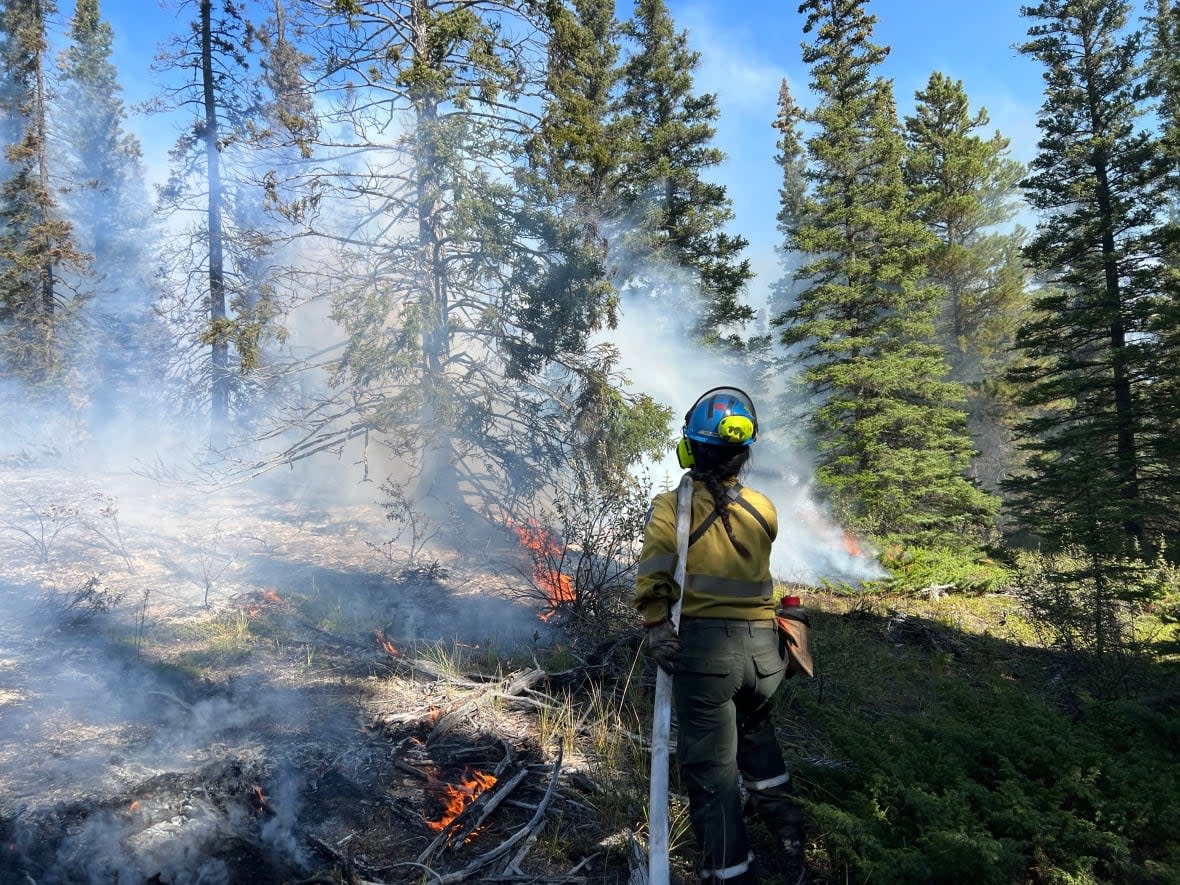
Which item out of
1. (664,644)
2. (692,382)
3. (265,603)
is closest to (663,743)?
(664,644)

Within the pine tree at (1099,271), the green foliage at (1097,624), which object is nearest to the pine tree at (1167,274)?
the pine tree at (1099,271)

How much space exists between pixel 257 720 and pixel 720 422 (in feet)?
12.8

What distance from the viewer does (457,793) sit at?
157 inches

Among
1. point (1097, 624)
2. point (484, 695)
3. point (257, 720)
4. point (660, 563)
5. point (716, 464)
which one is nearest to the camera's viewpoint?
point (660, 563)

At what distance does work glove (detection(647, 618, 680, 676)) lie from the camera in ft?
10.4

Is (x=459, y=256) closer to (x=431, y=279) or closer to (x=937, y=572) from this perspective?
(x=431, y=279)

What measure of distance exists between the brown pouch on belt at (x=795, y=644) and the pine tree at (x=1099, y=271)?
1107 cm

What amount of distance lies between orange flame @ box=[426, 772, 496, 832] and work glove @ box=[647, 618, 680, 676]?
1601mm

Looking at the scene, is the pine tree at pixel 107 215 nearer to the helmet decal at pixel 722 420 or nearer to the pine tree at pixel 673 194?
the pine tree at pixel 673 194

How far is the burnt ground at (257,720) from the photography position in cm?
337

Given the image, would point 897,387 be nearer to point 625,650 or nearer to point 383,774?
point 625,650

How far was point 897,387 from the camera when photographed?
14477 mm

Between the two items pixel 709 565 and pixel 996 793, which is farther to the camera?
pixel 709 565

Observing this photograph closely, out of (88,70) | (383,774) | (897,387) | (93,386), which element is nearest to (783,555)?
(897,387)
